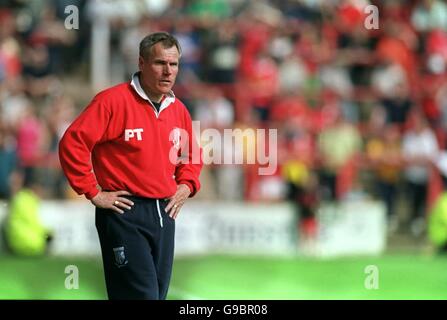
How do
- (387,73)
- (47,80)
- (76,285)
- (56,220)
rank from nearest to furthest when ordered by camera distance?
(76,285) → (56,220) → (47,80) → (387,73)

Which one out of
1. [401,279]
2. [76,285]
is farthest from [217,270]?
[76,285]

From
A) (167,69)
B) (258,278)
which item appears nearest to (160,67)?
(167,69)

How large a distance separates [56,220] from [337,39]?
6.69 m

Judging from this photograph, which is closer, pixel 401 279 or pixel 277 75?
pixel 401 279

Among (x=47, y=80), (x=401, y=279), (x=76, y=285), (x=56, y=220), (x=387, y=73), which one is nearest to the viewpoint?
(x=76, y=285)

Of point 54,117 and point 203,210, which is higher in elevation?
point 54,117

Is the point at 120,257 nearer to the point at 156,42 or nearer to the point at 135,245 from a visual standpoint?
the point at 135,245

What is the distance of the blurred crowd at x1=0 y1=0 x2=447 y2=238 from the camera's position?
60.5ft

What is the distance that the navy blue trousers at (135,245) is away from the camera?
7.24 m

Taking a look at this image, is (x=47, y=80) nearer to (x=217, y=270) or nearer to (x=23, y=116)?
(x=23, y=116)

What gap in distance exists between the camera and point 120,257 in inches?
285

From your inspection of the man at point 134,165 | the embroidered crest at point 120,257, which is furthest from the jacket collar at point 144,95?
the embroidered crest at point 120,257

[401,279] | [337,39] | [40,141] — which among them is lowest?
[401,279]

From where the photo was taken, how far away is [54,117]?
58.9 feet
